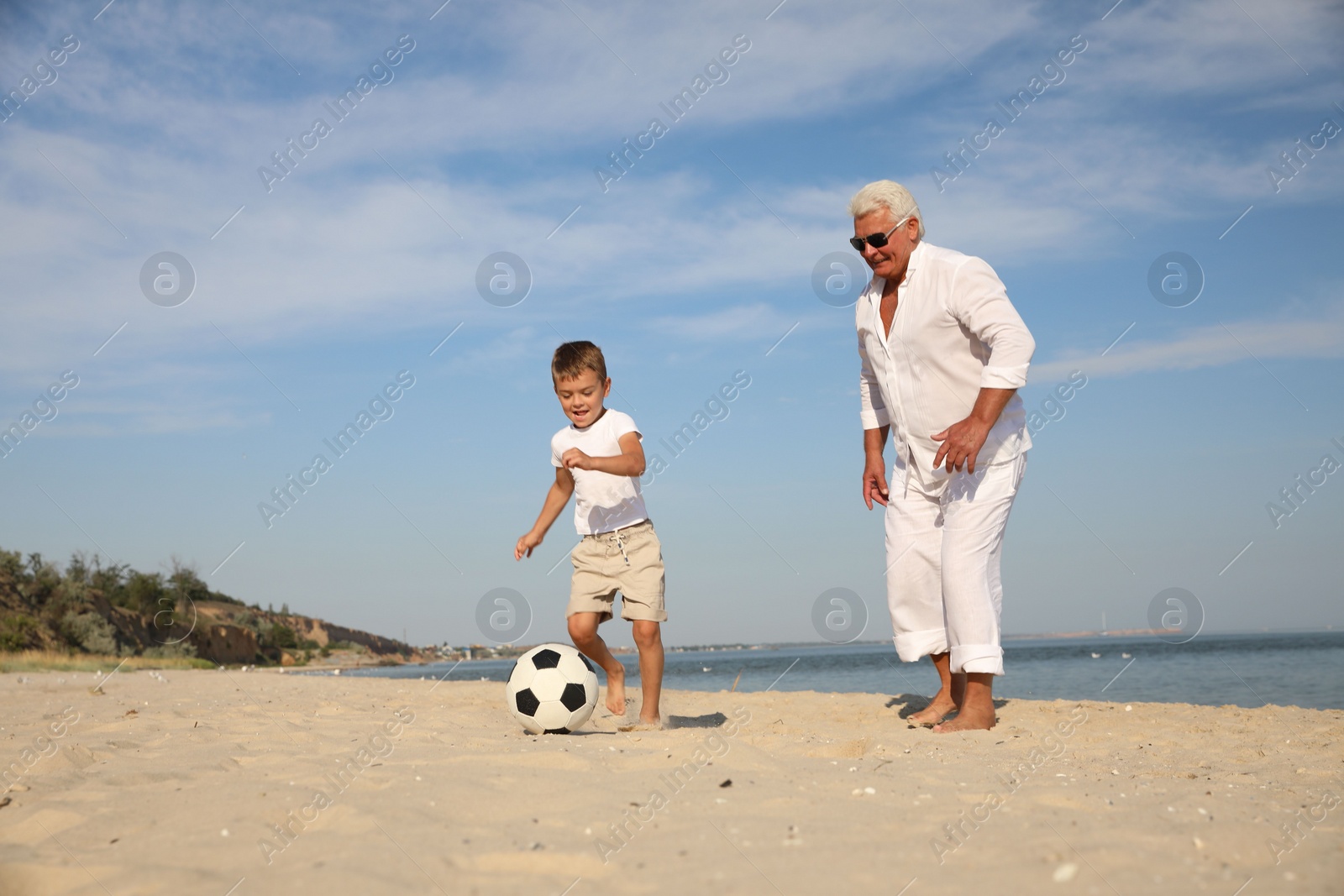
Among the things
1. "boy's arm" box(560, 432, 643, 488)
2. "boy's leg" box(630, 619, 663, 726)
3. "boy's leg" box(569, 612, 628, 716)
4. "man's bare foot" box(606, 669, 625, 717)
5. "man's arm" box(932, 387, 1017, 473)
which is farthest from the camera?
"man's bare foot" box(606, 669, 625, 717)

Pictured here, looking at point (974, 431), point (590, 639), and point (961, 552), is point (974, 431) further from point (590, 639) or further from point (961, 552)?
point (590, 639)

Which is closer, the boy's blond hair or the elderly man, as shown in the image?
the elderly man

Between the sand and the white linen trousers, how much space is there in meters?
0.52

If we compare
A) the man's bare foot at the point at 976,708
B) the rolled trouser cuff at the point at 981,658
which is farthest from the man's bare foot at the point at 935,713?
the rolled trouser cuff at the point at 981,658

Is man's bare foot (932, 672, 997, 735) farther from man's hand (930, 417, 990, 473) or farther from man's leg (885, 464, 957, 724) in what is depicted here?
man's hand (930, 417, 990, 473)

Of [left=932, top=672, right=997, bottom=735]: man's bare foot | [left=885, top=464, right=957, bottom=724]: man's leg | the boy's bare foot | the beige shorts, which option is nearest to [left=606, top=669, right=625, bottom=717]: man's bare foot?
the boy's bare foot

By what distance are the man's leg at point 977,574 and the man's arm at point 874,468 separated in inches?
31.6

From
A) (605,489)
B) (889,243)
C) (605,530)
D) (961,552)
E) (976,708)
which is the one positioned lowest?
(976,708)

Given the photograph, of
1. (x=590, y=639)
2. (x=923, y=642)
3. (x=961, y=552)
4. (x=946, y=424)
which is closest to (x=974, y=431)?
(x=946, y=424)

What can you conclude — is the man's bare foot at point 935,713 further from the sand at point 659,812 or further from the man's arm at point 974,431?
the man's arm at point 974,431

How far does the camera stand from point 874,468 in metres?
5.41

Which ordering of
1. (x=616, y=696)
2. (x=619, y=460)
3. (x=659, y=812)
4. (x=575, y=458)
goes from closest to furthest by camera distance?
(x=659, y=812), (x=575, y=458), (x=619, y=460), (x=616, y=696)

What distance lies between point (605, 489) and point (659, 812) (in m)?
2.89

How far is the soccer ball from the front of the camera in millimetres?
4492
